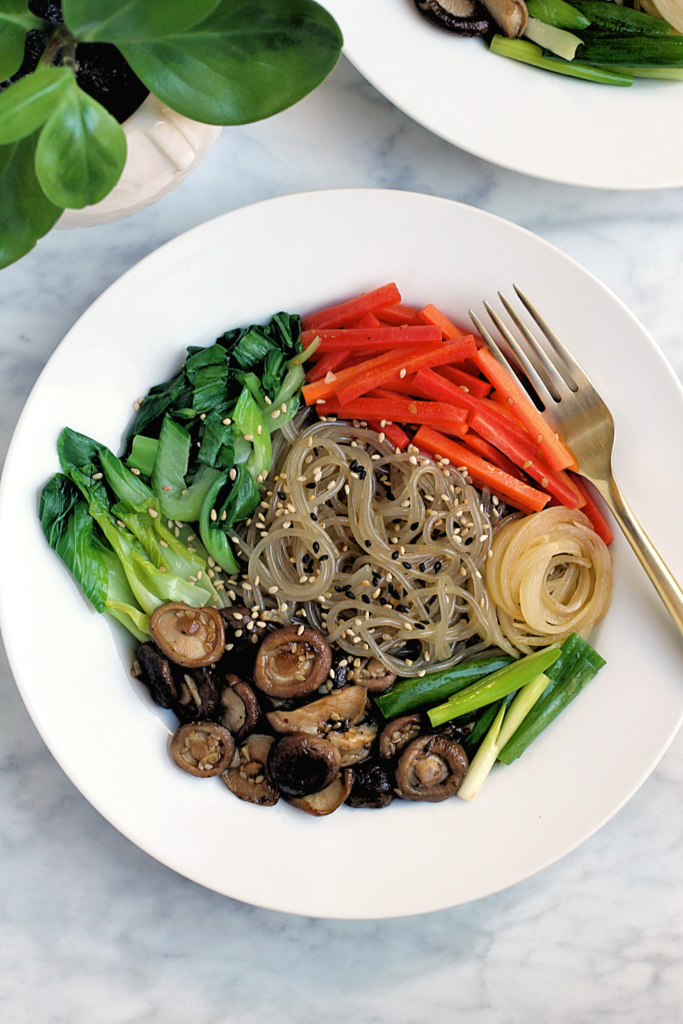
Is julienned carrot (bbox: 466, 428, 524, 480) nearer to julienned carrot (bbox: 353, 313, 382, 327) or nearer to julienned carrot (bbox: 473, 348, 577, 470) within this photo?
julienned carrot (bbox: 473, 348, 577, 470)

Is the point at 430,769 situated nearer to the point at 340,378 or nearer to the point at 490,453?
the point at 490,453

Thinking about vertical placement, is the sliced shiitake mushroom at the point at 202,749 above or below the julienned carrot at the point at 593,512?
below

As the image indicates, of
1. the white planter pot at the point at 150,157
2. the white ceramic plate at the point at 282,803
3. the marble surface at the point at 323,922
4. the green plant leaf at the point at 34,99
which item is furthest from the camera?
the marble surface at the point at 323,922

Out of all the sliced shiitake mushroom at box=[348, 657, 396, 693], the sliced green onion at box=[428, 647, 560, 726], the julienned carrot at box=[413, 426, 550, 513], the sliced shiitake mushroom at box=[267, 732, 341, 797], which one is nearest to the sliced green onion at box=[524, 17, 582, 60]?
the julienned carrot at box=[413, 426, 550, 513]

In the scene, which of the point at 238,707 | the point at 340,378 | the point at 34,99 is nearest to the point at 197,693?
the point at 238,707

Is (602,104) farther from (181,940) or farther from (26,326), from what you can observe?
(181,940)

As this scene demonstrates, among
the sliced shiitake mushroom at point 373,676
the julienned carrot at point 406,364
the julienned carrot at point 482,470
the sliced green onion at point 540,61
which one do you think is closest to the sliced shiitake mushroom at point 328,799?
the sliced shiitake mushroom at point 373,676

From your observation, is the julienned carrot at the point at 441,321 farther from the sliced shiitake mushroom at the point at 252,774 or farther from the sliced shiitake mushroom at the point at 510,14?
the sliced shiitake mushroom at the point at 252,774

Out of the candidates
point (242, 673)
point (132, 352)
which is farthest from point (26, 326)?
point (242, 673)

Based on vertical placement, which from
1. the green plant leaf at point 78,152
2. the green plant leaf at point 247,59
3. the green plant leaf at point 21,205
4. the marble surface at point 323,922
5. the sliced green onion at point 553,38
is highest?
the sliced green onion at point 553,38

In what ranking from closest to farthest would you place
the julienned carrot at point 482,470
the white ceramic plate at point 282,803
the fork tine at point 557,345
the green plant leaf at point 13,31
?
the green plant leaf at point 13,31 < the white ceramic plate at point 282,803 < the fork tine at point 557,345 < the julienned carrot at point 482,470
